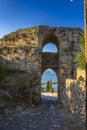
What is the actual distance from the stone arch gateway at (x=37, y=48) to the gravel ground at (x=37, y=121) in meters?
5.05

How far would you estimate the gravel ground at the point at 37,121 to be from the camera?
12502 mm

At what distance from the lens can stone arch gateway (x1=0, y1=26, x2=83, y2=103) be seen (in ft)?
70.5

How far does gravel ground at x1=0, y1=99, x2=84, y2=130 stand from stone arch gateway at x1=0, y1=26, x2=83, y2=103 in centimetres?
505

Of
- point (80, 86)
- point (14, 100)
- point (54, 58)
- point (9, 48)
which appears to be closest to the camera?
point (80, 86)

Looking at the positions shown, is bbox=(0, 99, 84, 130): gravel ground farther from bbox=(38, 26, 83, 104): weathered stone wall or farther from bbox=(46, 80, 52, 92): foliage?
bbox=(46, 80, 52, 92): foliage

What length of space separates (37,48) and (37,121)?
9.10m

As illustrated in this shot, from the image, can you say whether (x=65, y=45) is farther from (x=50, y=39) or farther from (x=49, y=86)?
(x=49, y=86)

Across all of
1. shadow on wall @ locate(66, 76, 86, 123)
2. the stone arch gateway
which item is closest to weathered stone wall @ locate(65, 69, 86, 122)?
shadow on wall @ locate(66, 76, 86, 123)

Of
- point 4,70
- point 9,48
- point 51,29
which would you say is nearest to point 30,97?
point 4,70

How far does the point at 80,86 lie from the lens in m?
13.0

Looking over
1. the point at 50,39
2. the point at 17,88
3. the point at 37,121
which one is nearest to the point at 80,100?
the point at 37,121

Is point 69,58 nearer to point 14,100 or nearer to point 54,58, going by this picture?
point 54,58

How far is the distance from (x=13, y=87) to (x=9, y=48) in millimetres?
4514

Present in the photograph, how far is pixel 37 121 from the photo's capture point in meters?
14.0
